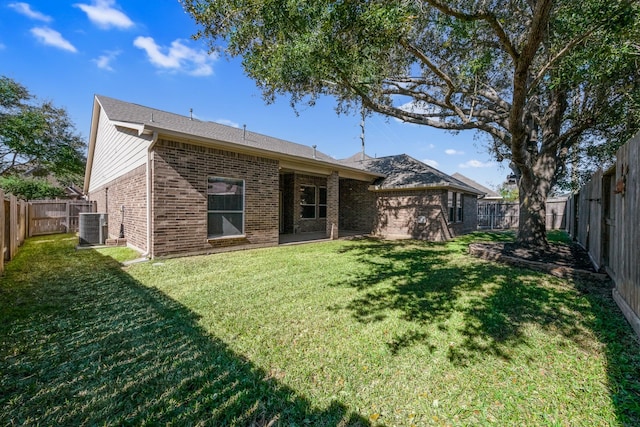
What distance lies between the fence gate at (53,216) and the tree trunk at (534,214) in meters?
19.5

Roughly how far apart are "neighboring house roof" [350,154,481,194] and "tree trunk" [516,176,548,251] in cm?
327

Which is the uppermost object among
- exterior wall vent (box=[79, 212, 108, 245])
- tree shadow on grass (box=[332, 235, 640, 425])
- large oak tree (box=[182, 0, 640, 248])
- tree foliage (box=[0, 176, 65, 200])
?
large oak tree (box=[182, 0, 640, 248])

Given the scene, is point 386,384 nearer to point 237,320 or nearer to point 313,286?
point 237,320

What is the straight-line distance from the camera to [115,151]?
412 inches

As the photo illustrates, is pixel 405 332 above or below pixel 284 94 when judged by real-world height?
below

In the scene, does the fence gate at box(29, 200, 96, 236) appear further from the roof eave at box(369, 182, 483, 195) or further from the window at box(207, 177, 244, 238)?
the roof eave at box(369, 182, 483, 195)

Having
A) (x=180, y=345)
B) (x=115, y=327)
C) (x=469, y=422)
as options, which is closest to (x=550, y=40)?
(x=469, y=422)

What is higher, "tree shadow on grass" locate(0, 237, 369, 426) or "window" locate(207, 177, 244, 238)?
"window" locate(207, 177, 244, 238)

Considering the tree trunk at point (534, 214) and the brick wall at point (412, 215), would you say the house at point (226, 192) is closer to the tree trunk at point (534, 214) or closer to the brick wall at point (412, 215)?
the brick wall at point (412, 215)

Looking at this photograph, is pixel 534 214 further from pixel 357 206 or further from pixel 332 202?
pixel 357 206

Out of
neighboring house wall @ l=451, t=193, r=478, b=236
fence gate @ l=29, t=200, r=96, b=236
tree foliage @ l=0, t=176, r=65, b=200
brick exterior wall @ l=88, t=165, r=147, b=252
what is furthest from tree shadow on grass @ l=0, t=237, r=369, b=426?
tree foliage @ l=0, t=176, r=65, b=200

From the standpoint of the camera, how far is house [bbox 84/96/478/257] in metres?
7.14

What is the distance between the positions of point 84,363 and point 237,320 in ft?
5.01

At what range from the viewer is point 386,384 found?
239 centimetres
